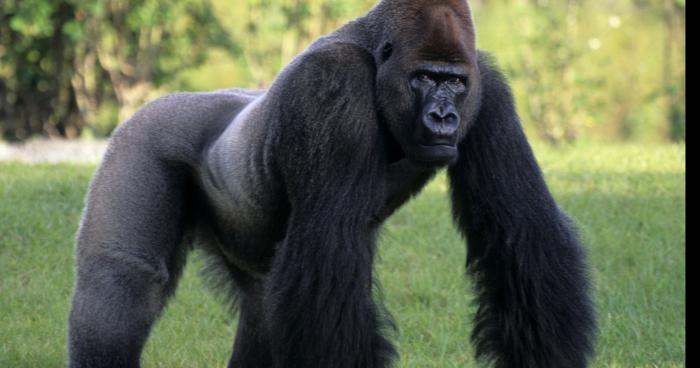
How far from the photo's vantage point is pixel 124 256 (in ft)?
12.3

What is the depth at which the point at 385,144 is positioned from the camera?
135 inches

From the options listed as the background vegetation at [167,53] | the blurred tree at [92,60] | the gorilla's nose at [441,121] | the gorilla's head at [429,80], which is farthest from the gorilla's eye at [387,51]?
the blurred tree at [92,60]

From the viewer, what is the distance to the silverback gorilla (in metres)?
3.28

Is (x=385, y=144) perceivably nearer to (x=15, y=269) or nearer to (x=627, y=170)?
(x=15, y=269)

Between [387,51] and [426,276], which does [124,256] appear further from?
[426,276]

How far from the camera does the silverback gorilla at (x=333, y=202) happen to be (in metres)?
3.28

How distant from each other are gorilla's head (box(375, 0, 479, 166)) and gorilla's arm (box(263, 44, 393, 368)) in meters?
0.08

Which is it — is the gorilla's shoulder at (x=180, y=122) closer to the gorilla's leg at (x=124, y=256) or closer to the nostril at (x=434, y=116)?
the gorilla's leg at (x=124, y=256)

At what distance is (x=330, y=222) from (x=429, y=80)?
0.50 meters

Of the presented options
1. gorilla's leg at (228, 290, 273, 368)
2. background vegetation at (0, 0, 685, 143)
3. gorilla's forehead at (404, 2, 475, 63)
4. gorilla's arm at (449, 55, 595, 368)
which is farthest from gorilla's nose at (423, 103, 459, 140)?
background vegetation at (0, 0, 685, 143)

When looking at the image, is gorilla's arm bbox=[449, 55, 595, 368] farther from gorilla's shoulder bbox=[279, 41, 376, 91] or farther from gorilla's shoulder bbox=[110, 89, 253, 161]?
gorilla's shoulder bbox=[110, 89, 253, 161]

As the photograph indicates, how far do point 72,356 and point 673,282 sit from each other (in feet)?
9.02

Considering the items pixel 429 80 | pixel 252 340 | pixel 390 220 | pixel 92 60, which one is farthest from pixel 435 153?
pixel 92 60

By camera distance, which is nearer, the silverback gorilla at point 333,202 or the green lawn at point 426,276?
the silverback gorilla at point 333,202
